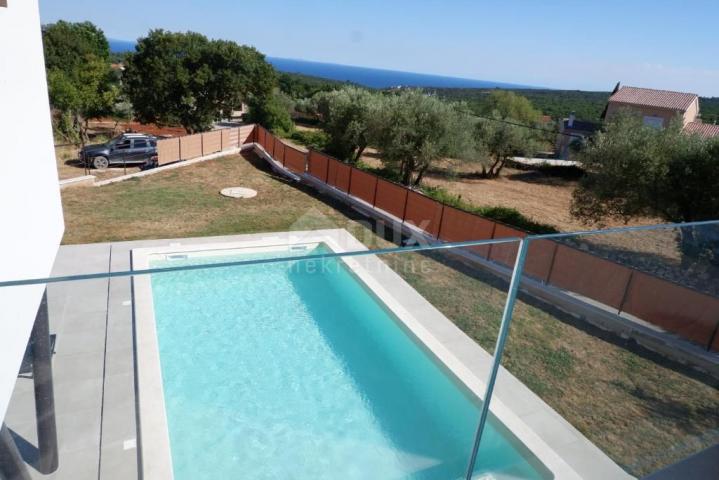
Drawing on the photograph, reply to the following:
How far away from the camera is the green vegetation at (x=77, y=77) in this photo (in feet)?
68.3

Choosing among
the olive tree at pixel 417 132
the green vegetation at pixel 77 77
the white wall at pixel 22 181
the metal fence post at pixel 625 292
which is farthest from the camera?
the green vegetation at pixel 77 77

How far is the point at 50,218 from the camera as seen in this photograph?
3480mm

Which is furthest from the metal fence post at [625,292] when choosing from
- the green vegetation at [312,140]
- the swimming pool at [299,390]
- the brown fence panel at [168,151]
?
the green vegetation at [312,140]

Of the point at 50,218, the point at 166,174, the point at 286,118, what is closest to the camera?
the point at 50,218

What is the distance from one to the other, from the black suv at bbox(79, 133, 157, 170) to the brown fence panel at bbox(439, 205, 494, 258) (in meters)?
12.7

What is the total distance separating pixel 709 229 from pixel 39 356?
435cm


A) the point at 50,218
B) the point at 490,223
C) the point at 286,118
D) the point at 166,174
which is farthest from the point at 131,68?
the point at 50,218

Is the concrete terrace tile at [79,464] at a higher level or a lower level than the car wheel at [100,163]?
A: higher

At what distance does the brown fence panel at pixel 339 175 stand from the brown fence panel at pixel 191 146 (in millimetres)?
6142

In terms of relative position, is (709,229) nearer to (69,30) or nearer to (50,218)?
(50,218)

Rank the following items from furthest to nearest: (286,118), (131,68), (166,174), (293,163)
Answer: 1. (286,118)
2. (131,68)
3. (293,163)
4. (166,174)

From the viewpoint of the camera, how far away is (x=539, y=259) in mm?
3232

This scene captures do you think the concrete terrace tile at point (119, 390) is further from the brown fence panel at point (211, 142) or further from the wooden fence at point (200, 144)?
the brown fence panel at point (211, 142)

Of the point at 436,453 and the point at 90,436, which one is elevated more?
the point at 90,436
